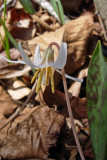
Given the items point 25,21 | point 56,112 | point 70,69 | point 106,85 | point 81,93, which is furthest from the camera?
point 25,21

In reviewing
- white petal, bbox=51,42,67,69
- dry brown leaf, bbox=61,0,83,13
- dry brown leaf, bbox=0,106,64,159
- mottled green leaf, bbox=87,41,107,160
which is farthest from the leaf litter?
dry brown leaf, bbox=61,0,83,13

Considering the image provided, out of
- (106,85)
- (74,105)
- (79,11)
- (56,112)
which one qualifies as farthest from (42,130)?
(79,11)

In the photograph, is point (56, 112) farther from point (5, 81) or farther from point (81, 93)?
point (5, 81)

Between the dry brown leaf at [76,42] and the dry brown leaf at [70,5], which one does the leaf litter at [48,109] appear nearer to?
the dry brown leaf at [76,42]

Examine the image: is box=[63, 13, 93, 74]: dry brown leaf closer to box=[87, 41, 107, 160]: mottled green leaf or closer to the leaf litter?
A: the leaf litter

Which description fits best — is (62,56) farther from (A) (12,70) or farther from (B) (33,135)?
(A) (12,70)

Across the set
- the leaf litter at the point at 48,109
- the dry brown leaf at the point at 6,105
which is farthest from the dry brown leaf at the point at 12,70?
the dry brown leaf at the point at 6,105
